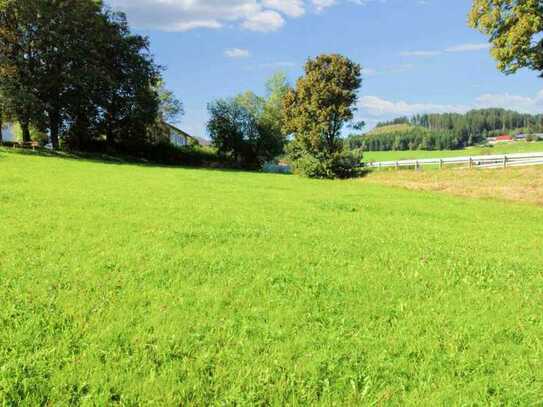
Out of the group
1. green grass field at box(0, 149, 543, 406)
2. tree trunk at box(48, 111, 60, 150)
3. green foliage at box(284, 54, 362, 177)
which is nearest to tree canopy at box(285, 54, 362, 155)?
green foliage at box(284, 54, 362, 177)

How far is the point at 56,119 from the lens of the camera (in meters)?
41.7

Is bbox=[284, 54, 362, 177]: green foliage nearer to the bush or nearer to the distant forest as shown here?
the bush

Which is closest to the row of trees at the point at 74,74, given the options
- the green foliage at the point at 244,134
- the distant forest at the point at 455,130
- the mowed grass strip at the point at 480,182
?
the green foliage at the point at 244,134

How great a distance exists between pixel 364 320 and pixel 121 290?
126 inches

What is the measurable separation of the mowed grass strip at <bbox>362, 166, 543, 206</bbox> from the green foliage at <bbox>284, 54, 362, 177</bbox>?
21.7 feet

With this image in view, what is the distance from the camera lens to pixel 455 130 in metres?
120

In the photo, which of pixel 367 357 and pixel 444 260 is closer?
pixel 367 357

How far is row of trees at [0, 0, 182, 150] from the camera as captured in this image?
120ft

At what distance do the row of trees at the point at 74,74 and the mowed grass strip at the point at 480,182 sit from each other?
97.5ft

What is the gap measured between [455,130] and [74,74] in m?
111

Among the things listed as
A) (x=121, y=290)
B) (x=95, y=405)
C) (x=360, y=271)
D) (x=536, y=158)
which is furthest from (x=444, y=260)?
(x=536, y=158)

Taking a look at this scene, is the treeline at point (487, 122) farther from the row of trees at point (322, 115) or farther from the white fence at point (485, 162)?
the row of trees at point (322, 115)

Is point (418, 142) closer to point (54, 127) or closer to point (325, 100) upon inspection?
point (325, 100)

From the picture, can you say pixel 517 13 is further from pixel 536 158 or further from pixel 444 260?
pixel 444 260
